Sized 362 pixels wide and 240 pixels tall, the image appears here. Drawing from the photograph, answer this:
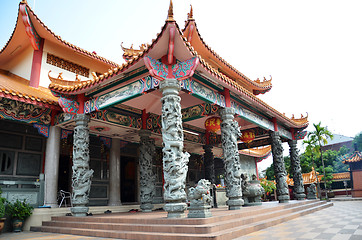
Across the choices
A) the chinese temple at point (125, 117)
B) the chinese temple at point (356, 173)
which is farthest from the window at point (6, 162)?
the chinese temple at point (356, 173)

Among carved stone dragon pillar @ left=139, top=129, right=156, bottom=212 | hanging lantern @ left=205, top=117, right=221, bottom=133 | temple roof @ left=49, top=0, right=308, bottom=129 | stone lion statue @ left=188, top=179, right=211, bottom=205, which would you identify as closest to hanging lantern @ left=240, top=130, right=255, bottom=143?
temple roof @ left=49, top=0, right=308, bottom=129

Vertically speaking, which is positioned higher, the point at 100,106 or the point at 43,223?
the point at 100,106

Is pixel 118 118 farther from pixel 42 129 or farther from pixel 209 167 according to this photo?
pixel 209 167

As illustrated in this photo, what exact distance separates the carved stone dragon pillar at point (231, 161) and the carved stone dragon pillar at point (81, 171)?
13.3ft

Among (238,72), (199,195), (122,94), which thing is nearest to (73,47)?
(122,94)

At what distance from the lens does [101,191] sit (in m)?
10.8

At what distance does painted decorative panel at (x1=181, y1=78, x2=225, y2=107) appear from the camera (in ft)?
22.2

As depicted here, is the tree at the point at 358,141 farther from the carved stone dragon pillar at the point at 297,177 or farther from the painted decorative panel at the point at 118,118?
the painted decorative panel at the point at 118,118

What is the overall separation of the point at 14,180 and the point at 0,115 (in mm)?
2275

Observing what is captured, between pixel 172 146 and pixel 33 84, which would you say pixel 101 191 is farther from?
pixel 172 146

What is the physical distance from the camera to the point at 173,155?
231 inches

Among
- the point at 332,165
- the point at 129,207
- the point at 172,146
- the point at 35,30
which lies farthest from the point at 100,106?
the point at 332,165

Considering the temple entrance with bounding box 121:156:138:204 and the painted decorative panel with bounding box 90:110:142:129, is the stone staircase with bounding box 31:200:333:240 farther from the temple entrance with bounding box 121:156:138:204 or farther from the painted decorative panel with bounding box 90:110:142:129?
the temple entrance with bounding box 121:156:138:204

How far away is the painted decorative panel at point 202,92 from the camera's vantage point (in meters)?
6.77
